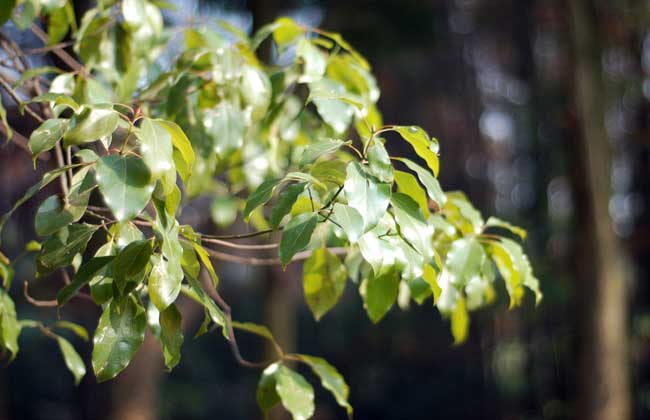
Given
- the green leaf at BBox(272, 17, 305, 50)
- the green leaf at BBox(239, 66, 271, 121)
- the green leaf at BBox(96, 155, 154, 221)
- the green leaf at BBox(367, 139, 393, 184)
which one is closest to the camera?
the green leaf at BBox(96, 155, 154, 221)

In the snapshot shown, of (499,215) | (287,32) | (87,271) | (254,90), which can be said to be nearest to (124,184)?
(87,271)

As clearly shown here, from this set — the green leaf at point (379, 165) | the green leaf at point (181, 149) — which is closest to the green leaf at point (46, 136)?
the green leaf at point (181, 149)

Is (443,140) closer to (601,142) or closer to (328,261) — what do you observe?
(601,142)

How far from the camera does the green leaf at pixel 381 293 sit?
2.88 ft

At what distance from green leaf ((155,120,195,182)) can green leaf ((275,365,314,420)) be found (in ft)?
1.13

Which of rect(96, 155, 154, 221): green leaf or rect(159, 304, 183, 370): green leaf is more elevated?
rect(96, 155, 154, 221): green leaf

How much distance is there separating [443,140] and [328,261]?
17.1 feet

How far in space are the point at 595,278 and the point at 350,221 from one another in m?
2.25

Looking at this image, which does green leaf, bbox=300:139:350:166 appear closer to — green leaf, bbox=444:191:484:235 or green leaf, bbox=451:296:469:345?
→ green leaf, bbox=444:191:484:235

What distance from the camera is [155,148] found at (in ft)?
2.04

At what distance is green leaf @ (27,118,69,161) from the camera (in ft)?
2.23

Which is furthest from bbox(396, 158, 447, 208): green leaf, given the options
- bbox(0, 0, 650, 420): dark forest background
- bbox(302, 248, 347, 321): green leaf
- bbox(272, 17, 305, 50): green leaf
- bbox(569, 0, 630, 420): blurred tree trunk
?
bbox(569, 0, 630, 420): blurred tree trunk

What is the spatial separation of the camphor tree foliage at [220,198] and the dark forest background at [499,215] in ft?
4.35

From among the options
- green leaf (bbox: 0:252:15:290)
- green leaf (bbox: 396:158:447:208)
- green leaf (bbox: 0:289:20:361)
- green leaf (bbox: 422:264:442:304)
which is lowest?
green leaf (bbox: 0:289:20:361)
